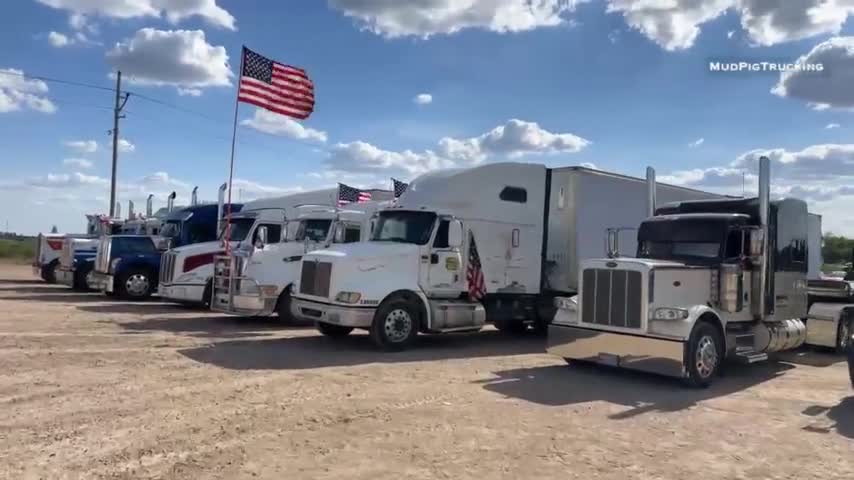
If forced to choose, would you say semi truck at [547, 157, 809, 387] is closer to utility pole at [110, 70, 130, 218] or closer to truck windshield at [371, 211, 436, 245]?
truck windshield at [371, 211, 436, 245]

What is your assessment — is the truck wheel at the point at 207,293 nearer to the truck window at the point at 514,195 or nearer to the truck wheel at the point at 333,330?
the truck wheel at the point at 333,330

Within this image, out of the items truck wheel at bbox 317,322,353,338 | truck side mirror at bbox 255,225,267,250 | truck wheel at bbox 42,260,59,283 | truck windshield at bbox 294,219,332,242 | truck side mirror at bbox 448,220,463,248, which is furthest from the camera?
truck wheel at bbox 42,260,59,283

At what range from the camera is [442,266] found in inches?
474

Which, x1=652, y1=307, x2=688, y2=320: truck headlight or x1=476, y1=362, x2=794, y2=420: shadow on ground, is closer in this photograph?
x1=476, y1=362, x2=794, y2=420: shadow on ground

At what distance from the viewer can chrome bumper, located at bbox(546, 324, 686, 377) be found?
859 cm

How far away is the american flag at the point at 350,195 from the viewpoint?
19203mm

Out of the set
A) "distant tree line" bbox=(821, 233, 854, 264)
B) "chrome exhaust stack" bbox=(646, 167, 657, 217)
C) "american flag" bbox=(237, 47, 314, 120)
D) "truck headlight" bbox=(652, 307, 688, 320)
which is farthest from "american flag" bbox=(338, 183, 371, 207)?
"distant tree line" bbox=(821, 233, 854, 264)

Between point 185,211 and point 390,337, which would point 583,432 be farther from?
point 185,211

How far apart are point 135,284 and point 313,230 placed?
774 cm

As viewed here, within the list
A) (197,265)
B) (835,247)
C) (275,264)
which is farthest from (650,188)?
(835,247)

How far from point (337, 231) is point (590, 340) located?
21.8 feet

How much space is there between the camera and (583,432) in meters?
6.49

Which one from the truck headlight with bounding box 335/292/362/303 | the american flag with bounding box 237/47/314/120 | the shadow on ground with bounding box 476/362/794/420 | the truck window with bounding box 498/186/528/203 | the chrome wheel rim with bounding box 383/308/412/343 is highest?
the american flag with bounding box 237/47/314/120

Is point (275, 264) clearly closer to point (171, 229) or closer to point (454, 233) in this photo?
point (454, 233)
